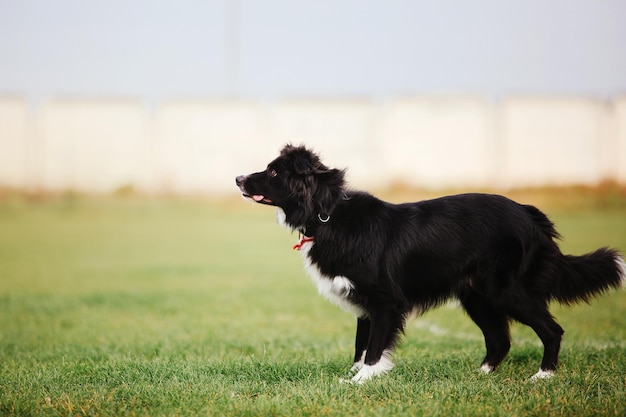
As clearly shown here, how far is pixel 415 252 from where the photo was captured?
16.6ft

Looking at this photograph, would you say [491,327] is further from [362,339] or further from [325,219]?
[325,219]

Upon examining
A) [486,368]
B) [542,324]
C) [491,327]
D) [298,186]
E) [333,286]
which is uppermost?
[298,186]

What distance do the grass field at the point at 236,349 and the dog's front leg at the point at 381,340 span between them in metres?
0.14

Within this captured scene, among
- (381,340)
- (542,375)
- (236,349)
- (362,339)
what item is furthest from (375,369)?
(236,349)

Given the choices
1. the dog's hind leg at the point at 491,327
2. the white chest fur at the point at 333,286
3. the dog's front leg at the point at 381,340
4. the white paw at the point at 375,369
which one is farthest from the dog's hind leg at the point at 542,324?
the white chest fur at the point at 333,286

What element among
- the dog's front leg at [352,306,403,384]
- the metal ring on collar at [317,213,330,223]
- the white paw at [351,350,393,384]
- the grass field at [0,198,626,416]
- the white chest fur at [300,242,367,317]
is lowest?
the grass field at [0,198,626,416]

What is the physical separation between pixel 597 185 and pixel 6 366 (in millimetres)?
24112

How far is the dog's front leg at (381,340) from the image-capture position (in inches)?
192

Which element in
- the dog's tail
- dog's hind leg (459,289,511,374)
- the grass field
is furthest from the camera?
dog's hind leg (459,289,511,374)

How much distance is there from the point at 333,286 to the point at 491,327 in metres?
1.50

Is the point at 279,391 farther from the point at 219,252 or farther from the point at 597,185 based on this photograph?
the point at 597,185

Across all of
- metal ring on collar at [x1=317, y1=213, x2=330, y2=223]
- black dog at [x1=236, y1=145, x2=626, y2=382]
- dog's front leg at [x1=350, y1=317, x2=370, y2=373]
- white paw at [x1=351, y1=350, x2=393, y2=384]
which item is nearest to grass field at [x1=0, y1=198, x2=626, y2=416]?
white paw at [x1=351, y1=350, x2=393, y2=384]

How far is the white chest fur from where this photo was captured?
497 centimetres

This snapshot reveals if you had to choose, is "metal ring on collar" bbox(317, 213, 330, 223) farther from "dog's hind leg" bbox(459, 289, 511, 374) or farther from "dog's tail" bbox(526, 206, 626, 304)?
"dog's tail" bbox(526, 206, 626, 304)
